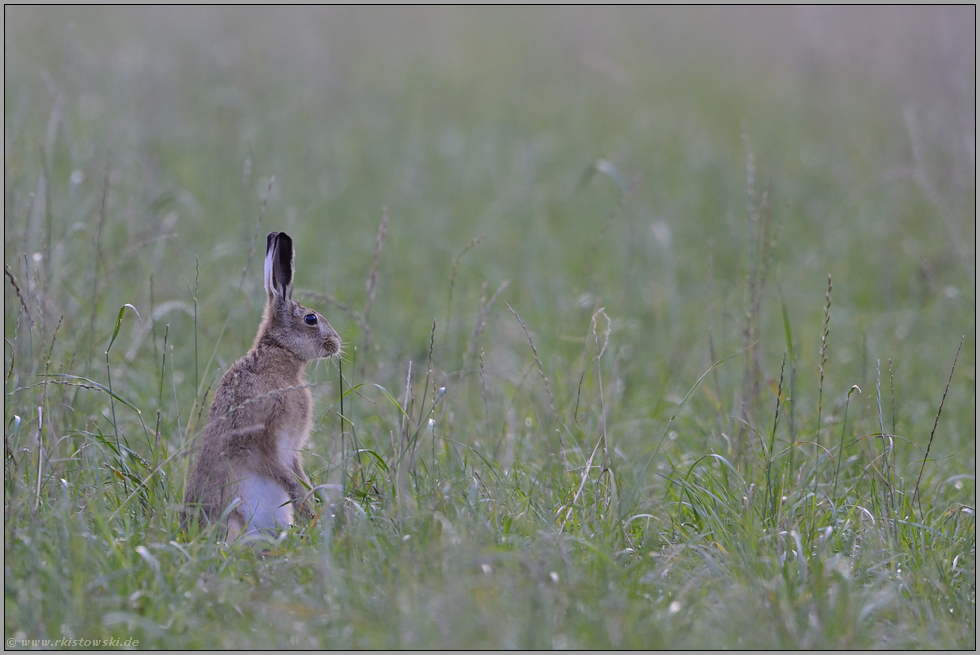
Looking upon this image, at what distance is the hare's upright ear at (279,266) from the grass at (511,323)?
0.22 m

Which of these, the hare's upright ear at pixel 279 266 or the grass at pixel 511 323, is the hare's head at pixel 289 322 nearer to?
the hare's upright ear at pixel 279 266

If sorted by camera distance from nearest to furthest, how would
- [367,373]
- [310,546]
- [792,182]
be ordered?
1. [310,546]
2. [367,373]
3. [792,182]

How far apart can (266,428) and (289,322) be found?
575mm

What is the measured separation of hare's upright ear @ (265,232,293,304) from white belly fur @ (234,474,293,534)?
2.67ft

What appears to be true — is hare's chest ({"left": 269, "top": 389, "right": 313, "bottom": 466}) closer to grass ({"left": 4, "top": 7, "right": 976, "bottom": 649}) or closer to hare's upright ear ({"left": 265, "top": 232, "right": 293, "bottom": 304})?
grass ({"left": 4, "top": 7, "right": 976, "bottom": 649})

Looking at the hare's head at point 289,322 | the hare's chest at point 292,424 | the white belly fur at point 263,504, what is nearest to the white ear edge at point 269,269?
the hare's head at point 289,322

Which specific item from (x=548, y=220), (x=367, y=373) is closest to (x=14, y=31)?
(x=548, y=220)

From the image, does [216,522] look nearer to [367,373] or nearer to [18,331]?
[18,331]

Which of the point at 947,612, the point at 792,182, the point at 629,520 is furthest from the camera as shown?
the point at 792,182

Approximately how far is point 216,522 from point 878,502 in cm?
237

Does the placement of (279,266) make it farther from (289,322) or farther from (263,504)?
(263,504)

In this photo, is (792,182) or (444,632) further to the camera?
(792,182)

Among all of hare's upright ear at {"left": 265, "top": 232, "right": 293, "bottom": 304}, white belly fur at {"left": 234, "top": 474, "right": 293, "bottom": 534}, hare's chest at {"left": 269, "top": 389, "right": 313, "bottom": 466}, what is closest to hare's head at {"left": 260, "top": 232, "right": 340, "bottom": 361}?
hare's upright ear at {"left": 265, "top": 232, "right": 293, "bottom": 304}

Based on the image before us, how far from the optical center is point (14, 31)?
1128 cm
